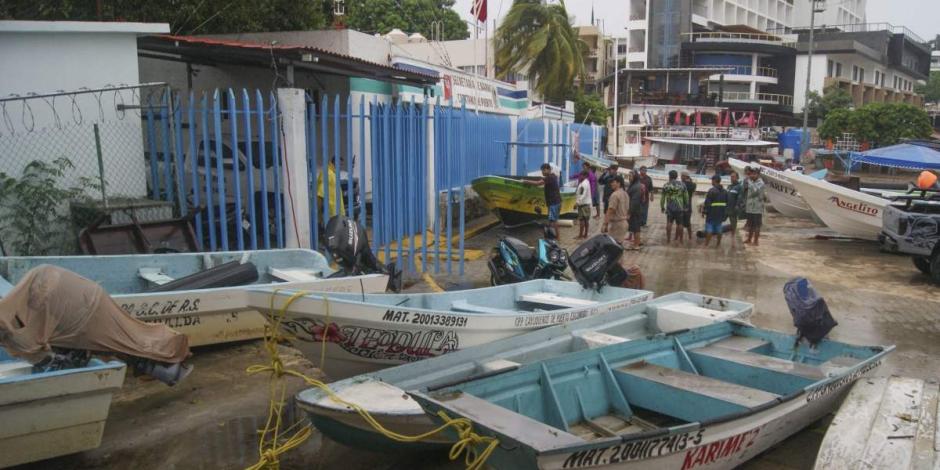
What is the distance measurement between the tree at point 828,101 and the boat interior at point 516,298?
51881mm

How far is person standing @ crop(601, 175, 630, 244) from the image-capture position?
43.1ft

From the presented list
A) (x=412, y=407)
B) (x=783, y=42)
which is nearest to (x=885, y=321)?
(x=412, y=407)

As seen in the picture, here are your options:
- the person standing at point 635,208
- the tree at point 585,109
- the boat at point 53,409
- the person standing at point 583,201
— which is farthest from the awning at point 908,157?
the tree at point 585,109

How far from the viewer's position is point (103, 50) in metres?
8.74

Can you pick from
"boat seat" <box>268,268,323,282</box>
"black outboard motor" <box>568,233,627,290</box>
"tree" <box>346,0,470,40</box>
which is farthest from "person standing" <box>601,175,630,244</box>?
"tree" <box>346,0,470,40</box>

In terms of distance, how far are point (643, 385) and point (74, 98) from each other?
7.48 metres

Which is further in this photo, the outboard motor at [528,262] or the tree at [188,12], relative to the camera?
the tree at [188,12]

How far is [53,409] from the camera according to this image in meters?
4.32

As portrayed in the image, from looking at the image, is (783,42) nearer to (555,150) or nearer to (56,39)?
(555,150)

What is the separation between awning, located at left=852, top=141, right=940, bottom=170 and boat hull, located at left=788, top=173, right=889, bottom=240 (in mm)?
2305

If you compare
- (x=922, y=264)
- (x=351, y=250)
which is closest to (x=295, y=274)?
(x=351, y=250)

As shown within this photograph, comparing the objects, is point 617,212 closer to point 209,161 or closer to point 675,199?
point 675,199

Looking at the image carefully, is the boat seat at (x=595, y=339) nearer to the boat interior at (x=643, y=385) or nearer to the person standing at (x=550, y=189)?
the boat interior at (x=643, y=385)

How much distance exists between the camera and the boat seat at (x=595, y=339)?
18.9 ft
